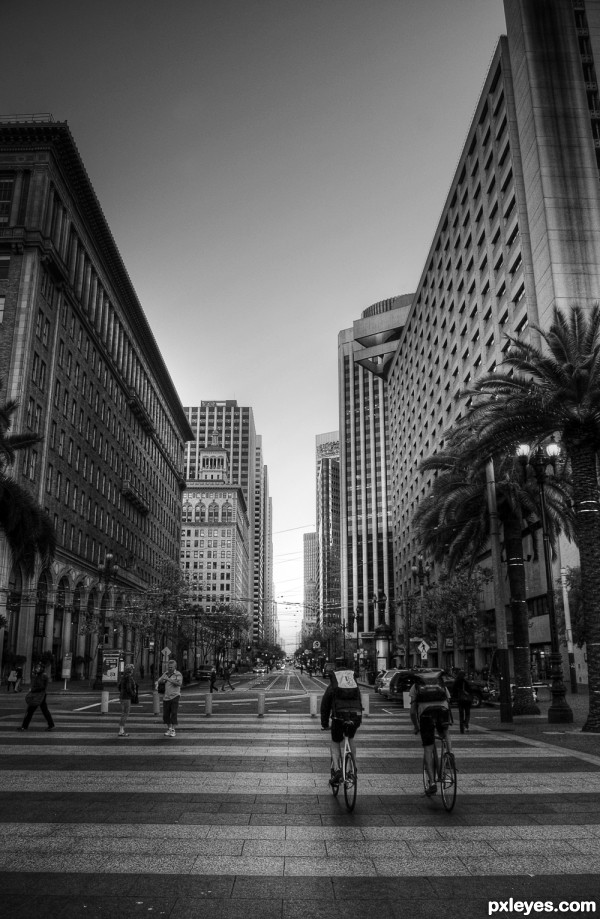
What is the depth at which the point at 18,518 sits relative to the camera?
95.0ft

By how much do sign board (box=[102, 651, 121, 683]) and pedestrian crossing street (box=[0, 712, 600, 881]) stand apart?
28147 mm

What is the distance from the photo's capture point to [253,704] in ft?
105

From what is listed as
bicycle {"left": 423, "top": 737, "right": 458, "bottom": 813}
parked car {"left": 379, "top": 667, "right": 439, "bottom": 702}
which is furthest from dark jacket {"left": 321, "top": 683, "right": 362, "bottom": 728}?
parked car {"left": 379, "top": 667, "right": 439, "bottom": 702}

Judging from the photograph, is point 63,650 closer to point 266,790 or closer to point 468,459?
point 468,459

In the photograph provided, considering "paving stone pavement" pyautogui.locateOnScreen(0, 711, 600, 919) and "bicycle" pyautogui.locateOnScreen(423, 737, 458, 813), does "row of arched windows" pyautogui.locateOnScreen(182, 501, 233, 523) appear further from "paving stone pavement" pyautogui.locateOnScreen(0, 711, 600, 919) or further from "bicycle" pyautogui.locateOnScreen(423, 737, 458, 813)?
"bicycle" pyautogui.locateOnScreen(423, 737, 458, 813)

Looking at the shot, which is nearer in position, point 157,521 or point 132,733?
point 132,733

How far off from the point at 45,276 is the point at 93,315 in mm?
14162

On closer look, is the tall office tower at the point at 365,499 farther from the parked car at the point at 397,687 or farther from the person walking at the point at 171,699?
the person walking at the point at 171,699

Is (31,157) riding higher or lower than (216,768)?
higher

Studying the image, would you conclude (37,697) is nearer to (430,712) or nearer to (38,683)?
(38,683)

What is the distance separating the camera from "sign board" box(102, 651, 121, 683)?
1686 inches

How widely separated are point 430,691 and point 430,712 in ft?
0.99

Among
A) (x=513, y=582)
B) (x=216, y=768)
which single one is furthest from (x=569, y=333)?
(x=216, y=768)

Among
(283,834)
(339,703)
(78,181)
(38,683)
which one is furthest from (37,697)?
(78,181)
